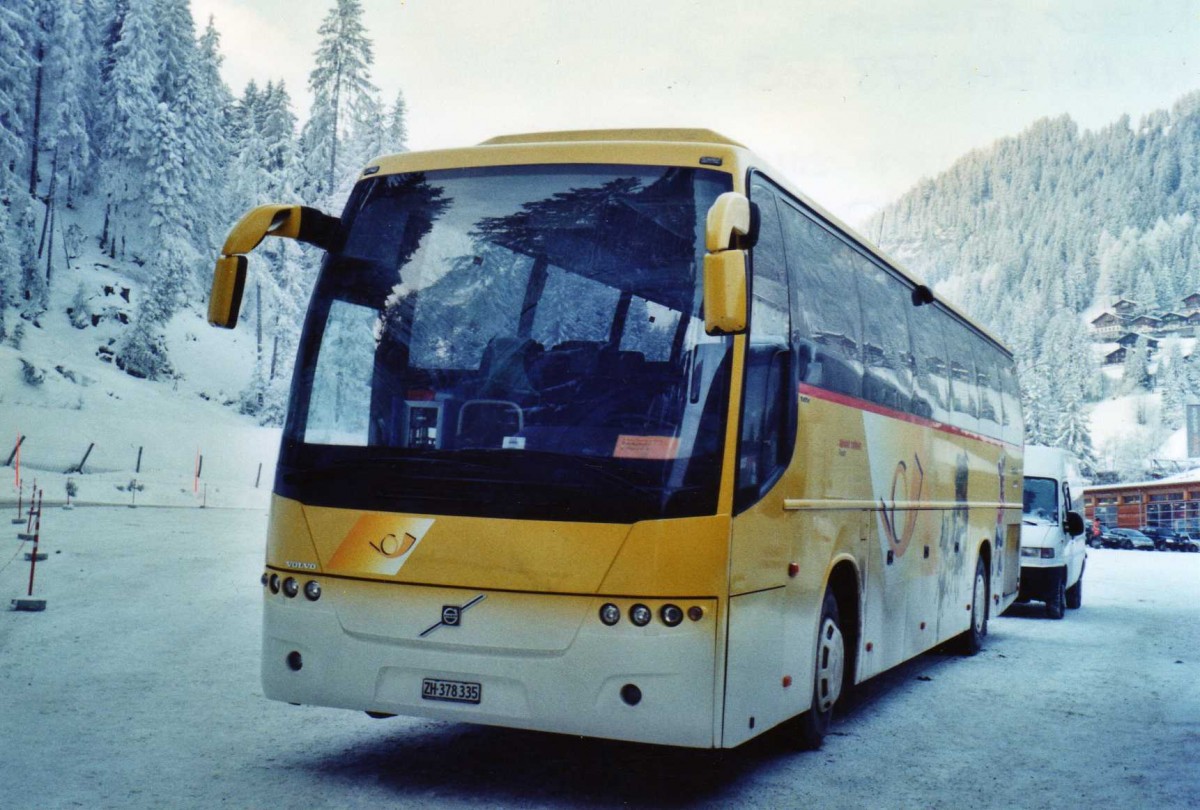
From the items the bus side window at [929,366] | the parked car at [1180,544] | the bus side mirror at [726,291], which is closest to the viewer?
the bus side mirror at [726,291]

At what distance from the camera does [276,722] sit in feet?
26.7

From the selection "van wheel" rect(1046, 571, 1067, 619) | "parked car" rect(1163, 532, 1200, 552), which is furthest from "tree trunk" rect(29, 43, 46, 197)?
"parked car" rect(1163, 532, 1200, 552)

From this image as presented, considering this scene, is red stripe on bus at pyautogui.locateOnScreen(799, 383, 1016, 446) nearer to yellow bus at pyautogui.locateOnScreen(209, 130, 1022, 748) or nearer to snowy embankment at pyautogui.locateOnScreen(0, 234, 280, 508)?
yellow bus at pyautogui.locateOnScreen(209, 130, 1022, 748)

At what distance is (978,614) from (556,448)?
9092 millimetres

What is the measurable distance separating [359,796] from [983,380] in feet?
33.0

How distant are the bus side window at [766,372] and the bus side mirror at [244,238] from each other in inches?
91.5

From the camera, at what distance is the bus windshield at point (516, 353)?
241 inches

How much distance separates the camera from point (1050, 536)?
62.6 feet

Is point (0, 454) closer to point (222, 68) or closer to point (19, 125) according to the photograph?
point (19, 125)

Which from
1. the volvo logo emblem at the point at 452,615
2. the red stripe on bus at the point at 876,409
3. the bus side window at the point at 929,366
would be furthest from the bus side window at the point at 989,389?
the volvo logo emblem at the point at 452,615

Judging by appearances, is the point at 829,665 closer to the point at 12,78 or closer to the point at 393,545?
the point at 393,545

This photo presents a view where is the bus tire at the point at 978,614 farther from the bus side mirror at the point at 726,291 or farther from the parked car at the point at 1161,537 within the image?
the parked car at the point at 1161,537

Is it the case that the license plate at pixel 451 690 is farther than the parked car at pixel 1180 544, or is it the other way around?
the parked car at pixel 1180 544

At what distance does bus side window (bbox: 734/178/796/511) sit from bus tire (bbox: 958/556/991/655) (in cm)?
719
